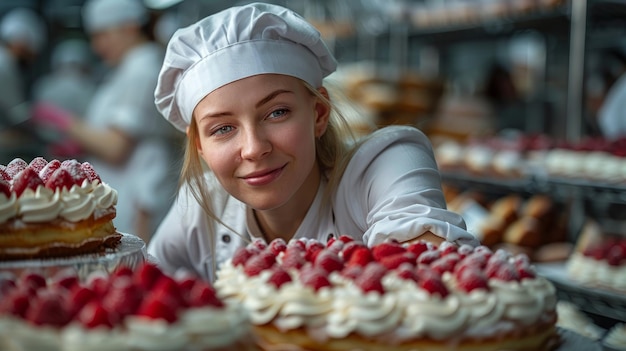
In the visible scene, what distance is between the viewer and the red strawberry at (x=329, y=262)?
1.06 m

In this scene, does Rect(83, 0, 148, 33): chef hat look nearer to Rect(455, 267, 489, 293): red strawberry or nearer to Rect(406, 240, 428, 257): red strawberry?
Rect(406, 240, 428, 257): red strawberry

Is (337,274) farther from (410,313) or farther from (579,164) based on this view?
(579,164)

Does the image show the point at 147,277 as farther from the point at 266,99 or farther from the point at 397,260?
the point at 266,99

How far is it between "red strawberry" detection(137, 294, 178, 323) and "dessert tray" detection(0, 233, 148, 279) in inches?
16.2

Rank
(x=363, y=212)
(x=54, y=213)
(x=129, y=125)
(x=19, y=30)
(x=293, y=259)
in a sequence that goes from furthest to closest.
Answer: (x=19, y=30), (x=129, y=125), (x=363, y=212), (x=54, y=213), (x=293, y=259)

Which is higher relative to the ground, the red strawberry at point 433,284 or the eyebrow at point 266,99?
the eyebrow at point 266,99

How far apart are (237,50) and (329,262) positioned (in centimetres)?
62

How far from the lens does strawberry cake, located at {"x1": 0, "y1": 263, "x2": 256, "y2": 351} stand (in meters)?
0.77

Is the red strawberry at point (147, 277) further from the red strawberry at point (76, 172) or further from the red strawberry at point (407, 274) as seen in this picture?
the red strawberry at point (76, 172)

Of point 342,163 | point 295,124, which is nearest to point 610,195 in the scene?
point 342,163

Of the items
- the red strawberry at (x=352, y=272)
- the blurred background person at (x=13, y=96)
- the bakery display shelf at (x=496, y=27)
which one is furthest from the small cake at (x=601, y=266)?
the blurred background person at (x=13, y=96)

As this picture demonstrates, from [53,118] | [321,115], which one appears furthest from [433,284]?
[53,118]

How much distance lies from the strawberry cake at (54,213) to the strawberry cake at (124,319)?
0.43 meters

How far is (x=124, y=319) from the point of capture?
0.80 meters
